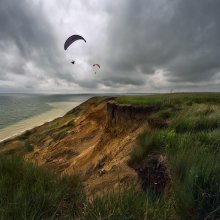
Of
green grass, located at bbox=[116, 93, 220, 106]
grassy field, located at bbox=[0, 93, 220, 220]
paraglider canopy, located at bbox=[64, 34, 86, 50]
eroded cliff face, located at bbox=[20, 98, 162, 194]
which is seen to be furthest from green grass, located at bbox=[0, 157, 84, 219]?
green grass, located at bbox=[116, 93, 220, 106]

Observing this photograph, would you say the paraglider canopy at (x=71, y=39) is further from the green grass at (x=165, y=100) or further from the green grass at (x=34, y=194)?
the green grass at (x=34, y=194)

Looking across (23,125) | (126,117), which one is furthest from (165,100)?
(23,125)

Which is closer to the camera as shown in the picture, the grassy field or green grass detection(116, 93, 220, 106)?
the grassy field

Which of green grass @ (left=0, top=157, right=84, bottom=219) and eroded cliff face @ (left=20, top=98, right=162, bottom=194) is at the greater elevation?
green grass @ (left=0, top=157, right=84, bottom=219)

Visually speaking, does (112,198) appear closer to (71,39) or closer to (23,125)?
(71,39)

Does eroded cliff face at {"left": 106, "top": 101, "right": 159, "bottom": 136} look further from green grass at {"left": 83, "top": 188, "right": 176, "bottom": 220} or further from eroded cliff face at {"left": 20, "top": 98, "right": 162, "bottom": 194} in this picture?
green grass at {"left": 83, "top": 188, "right": 176, "bottom": 220}

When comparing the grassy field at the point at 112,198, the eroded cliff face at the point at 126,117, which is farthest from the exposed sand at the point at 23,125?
the grassy field at the point at 112,198

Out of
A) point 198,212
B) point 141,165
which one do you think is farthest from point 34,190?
Result: point 141,165

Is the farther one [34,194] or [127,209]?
[34,194]
